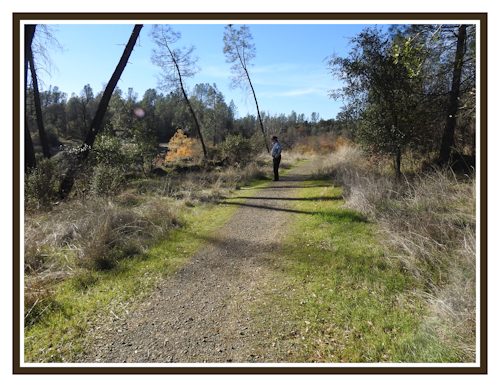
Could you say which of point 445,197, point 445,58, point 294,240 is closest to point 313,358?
point 294,240

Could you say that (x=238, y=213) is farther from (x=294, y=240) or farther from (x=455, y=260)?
(x=455, y=260)

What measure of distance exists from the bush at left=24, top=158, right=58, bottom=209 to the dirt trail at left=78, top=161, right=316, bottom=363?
5.11 meters

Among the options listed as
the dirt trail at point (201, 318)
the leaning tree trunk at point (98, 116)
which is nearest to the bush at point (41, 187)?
the leaning tree trunk at point (98, 116)

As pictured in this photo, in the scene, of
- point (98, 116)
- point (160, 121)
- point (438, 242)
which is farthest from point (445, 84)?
point (160, 121)

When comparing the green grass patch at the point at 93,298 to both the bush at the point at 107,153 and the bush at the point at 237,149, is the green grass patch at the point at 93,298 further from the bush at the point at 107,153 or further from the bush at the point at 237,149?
the bush at the point at 237,149

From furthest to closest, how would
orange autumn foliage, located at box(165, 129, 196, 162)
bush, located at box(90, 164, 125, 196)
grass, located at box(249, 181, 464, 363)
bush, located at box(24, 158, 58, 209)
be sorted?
orange autumn foliage, located at box(165, 129, 196, 162) < bush, located at box(90, 164, 125, 196) < bush, located at box(24, 158, 58, 209) < grass, located at box(249, 181, 464, 363)

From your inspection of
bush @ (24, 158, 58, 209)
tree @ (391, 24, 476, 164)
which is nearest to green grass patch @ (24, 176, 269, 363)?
bush @ (24, 158, 58, 209)

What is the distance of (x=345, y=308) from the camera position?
311cm

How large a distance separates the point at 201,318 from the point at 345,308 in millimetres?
1722

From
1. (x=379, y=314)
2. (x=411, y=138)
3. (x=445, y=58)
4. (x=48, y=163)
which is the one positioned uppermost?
(x=445, y=58)

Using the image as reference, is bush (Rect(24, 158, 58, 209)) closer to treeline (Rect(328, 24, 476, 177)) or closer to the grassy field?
the grassy field

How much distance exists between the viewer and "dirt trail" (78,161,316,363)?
258 cm

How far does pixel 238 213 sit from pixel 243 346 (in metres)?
4.98
